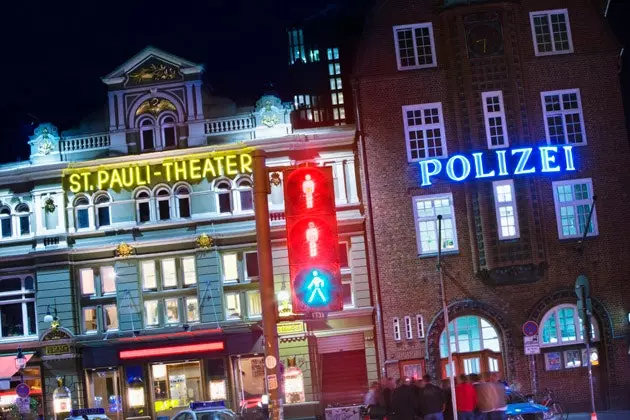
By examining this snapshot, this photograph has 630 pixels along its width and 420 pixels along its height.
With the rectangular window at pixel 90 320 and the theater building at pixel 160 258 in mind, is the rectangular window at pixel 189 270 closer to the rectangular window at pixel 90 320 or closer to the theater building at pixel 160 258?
the theater building at pixel 160 258

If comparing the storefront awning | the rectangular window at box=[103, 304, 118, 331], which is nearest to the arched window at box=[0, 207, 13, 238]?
the storefront awning

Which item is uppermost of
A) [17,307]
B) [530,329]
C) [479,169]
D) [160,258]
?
[479,169]

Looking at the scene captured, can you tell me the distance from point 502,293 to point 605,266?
465cm

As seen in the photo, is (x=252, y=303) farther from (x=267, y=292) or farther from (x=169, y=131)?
(x=267, y=292)

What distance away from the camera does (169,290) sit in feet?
167

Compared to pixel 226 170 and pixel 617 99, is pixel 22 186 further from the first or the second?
pixel 617 99

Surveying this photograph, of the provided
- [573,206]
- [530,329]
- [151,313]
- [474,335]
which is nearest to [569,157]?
[573,206]

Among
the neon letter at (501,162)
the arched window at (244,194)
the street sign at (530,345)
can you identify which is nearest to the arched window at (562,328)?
the neon letter at (501,162)

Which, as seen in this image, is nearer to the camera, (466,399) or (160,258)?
(466,399)

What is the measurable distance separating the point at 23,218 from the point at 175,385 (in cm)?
1134

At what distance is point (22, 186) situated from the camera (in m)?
51.7

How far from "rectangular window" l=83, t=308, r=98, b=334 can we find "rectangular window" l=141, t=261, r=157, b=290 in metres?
2.89

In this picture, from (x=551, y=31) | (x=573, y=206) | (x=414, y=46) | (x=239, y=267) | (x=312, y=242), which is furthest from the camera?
(x=239, y=267)

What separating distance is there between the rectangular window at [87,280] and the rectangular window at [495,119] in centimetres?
2060
